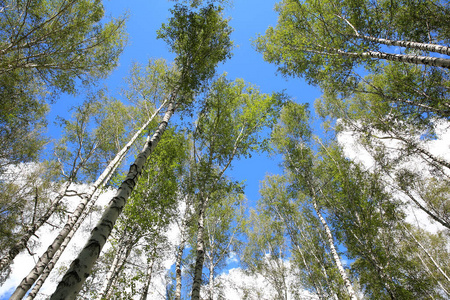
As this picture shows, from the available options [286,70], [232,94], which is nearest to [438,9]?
[286,70]

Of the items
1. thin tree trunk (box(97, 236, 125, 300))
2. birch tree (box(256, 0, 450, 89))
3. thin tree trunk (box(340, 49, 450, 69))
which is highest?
birch tree (box(256, 0, 450, 89))

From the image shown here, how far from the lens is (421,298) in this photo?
10.5 m

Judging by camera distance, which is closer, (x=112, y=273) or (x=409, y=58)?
(x=409, y=58)

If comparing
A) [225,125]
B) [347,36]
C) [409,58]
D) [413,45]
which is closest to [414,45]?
[413,45]

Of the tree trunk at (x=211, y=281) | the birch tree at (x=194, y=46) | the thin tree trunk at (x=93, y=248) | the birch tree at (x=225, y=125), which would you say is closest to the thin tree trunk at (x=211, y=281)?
the tree trunk at (x=211, y=281)

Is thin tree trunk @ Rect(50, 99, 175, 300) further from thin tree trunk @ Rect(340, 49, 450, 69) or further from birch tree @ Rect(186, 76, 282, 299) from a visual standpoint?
thin tree trunk @ Rect(340, 49, 450, 69)

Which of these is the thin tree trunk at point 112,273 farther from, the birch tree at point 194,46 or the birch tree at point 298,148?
the birch tree at point 298,148

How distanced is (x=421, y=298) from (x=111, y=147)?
19.3 metres

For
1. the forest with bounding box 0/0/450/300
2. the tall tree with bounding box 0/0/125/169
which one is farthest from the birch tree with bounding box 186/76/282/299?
the tall tree with bounding box 0/0/125/169

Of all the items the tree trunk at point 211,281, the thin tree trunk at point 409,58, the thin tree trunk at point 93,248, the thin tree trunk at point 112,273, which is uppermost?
the thin tree trunk at point 409,58

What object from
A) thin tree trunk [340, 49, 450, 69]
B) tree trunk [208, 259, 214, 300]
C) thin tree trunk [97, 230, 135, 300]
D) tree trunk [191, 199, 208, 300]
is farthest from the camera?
tree trunk [208, 259, 214, 300]

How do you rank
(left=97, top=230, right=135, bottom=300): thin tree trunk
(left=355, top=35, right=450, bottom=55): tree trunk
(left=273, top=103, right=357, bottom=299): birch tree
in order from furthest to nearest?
1. (left=273, top=103, right=357, bottom=299): birch tree
2. (left=97, top=230, right=135, bottom=300): thin tree trunk
3. (left=355, top=35, right=450, bottom=55): tree trunk

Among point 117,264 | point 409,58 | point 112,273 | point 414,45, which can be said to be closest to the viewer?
point 409,58

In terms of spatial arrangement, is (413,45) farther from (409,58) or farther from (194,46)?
(194,46)
